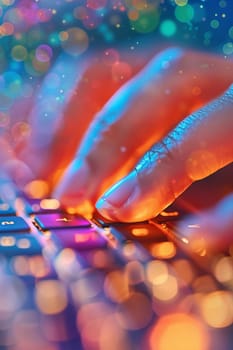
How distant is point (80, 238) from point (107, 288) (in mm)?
124

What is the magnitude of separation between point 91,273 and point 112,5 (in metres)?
0.93

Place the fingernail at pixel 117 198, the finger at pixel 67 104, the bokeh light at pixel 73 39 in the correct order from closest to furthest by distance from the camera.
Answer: the fingernail at pixel 117 198 < the finger at pixel 67 104 < the bokeh light at pixel 73 39

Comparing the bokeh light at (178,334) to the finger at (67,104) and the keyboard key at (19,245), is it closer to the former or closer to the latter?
the keyboard key at (19,245)

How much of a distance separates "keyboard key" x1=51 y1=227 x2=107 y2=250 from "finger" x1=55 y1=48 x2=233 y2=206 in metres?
0.18

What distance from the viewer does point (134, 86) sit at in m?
0.88

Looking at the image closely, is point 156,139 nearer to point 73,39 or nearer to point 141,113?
point 141,113

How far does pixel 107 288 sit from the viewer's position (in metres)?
0.36

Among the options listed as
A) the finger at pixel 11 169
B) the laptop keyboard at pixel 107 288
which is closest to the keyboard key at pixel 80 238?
the laptop keyboard at pixel 107 288

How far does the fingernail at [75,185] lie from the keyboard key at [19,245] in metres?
0.15

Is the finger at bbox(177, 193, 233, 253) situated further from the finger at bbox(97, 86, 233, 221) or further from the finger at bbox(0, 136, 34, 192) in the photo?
the finger at bbox(0, 136, 34, 192)

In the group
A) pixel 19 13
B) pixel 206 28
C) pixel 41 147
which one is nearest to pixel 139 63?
pixel 206 28

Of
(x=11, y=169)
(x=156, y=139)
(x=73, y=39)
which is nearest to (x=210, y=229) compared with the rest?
(x=156, y=139)

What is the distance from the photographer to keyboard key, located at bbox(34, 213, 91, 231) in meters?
0.52

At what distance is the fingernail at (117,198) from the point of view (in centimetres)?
56
